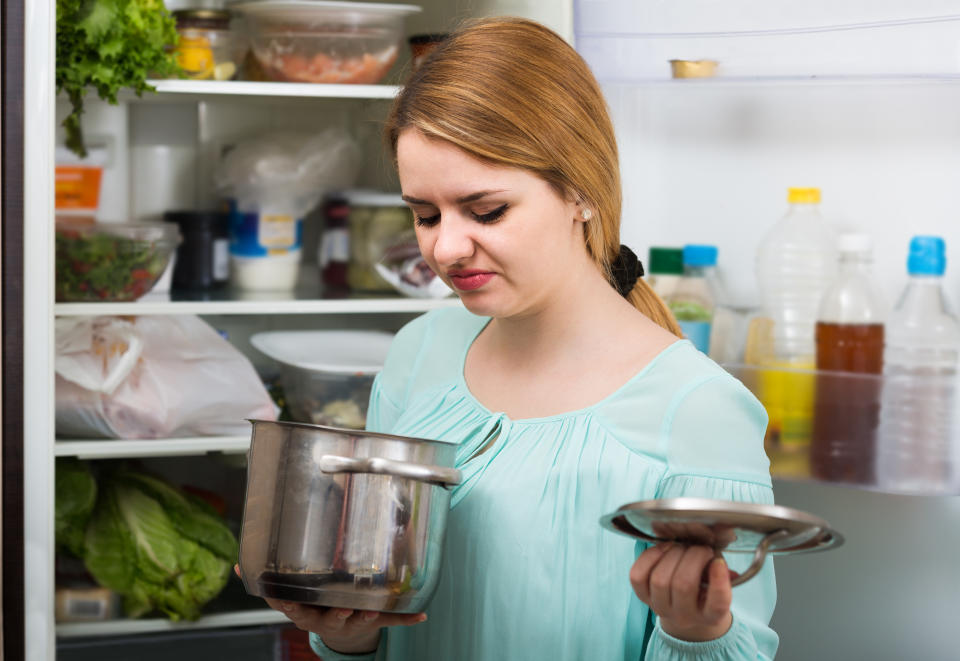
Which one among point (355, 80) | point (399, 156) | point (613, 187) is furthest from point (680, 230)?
point (399, 156)

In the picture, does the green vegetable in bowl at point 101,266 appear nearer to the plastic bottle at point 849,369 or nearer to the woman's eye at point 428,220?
the woman's eye at point 428,220

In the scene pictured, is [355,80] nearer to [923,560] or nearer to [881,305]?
[881,305]

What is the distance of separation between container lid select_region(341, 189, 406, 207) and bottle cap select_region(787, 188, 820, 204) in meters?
0.65

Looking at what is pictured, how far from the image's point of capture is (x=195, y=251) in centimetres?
186

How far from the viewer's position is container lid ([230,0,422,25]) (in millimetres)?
1659

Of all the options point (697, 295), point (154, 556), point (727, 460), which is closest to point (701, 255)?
point (697, 295)

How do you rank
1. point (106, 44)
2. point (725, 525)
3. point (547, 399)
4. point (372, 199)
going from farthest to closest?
1. point (372, 199)
2. point (106, 44)
3. point (547, 399)
4. point (725, 525)

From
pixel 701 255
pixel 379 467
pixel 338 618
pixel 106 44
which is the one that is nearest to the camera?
pixel 379 467

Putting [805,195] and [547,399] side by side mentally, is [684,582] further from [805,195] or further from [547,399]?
[805,195]

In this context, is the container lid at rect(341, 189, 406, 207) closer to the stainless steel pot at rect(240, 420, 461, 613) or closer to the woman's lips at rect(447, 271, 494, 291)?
the woman's lips at rect(447, 271, 494, 291)

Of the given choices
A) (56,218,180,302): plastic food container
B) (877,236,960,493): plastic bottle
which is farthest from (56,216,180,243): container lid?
(877,236,960,493): plastic bottle

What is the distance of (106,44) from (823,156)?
1.01 metres

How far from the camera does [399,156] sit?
37.8 inches

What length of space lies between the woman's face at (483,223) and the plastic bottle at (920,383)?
0.62 metres
